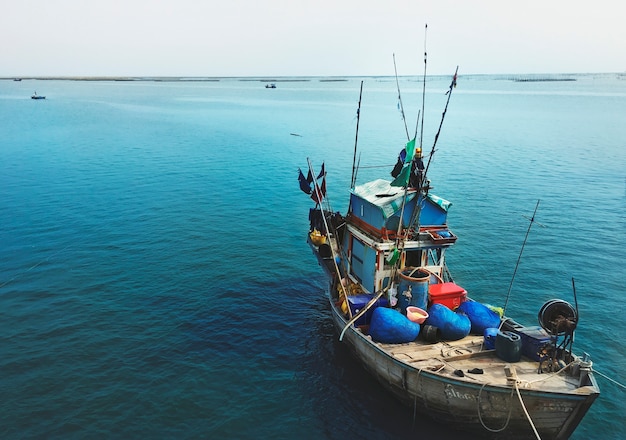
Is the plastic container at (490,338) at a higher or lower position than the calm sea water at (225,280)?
higher

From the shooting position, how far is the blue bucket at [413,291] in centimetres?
1953

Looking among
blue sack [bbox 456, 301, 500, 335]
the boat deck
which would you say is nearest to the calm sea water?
the boat deck

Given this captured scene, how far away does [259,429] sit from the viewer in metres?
17.9

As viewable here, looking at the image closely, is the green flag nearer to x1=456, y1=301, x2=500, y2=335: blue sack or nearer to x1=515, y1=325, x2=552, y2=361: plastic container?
x1=456, y1=301, x2=500, y2=335: blue sack

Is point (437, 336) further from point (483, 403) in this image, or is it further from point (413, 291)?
point (483, 403)

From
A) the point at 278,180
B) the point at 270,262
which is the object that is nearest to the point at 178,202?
the point at 278,180

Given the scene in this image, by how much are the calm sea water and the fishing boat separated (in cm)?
212

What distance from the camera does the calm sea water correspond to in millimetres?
18828

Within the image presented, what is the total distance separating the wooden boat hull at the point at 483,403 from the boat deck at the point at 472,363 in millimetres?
290

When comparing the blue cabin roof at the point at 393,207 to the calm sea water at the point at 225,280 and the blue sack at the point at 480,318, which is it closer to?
the blue sack at the point at 480,318

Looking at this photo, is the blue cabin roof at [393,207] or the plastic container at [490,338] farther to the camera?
the blue cabin roof at [393,207]

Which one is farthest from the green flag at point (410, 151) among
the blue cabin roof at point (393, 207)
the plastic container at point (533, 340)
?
the plastic container at point (533, 340)

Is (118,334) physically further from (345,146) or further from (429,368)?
(345,146)

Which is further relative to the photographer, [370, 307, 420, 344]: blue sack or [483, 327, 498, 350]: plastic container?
[370, 307, 420, 344]: blue sack
